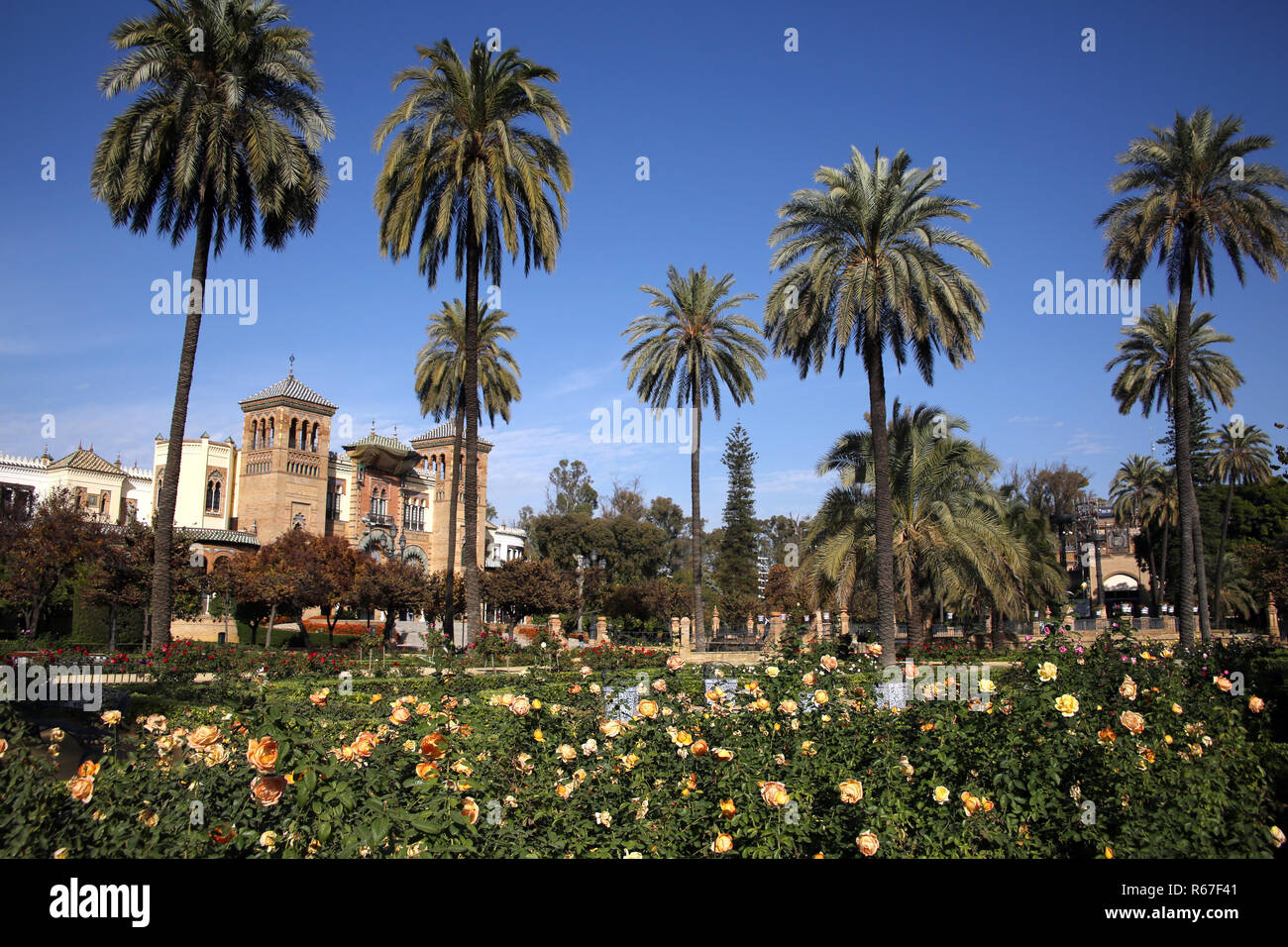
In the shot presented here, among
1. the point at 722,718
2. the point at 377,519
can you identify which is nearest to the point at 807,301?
the point at 722,718

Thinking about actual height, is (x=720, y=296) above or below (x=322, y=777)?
above

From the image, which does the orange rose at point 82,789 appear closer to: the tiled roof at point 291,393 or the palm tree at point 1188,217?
the palm tree at point 1188,217

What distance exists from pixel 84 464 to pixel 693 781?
53.9 meters

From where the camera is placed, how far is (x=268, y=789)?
340 centimetres

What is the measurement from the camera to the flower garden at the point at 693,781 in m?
3.57

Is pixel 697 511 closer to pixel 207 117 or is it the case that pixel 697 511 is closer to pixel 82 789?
pixel 207 117

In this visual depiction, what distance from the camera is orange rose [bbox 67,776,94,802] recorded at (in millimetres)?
3621

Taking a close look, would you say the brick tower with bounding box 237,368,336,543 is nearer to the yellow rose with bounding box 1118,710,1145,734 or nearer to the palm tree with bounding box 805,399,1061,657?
the palm tree with bounding box 805,399,1061,657

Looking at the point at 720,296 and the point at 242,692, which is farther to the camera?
the point at 720,296

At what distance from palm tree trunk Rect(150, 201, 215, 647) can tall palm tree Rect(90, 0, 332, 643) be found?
0.8 inches

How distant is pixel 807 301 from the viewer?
18.7 m

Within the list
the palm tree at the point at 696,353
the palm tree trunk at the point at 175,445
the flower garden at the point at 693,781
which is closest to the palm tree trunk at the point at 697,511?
the palm tree at the point at 696,353
